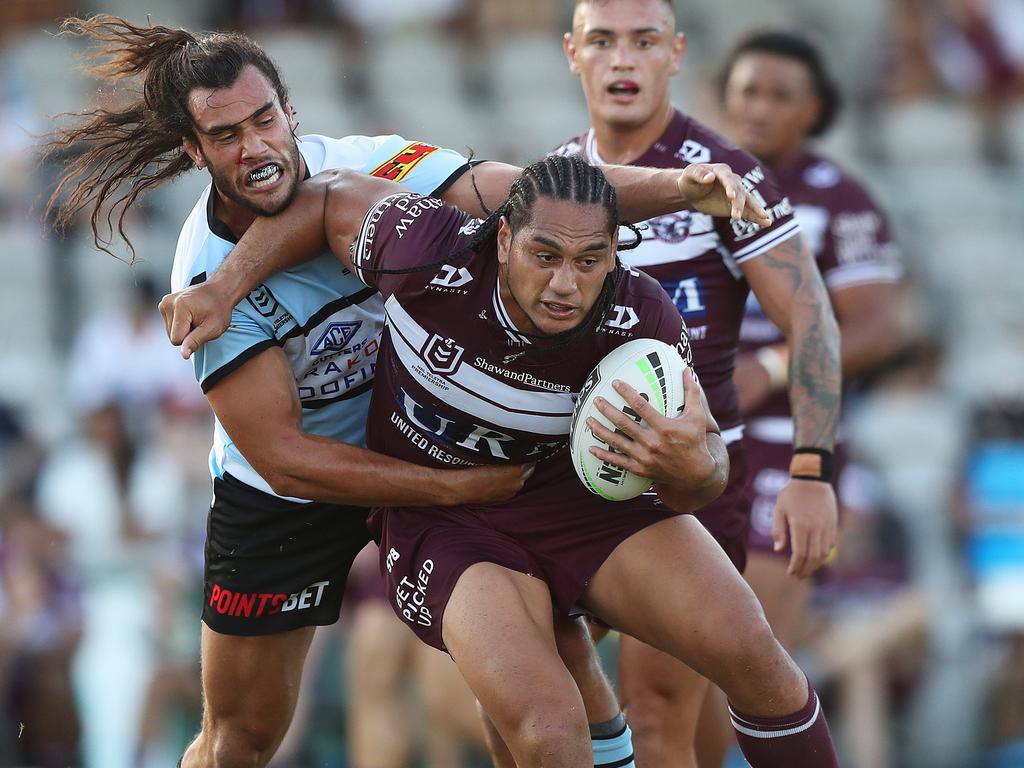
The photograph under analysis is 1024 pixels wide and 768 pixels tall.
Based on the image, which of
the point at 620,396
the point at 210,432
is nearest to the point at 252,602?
the point at 620,396

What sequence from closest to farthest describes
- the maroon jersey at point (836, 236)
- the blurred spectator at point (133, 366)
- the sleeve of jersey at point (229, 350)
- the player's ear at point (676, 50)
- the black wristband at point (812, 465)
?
the sleeve of jersey at point (229, 350) → the black wristband at point (812, 465) → the player's ear at point (676, 50) → the maroon jersey at point (836, 236) → the blurred spectator at point (133, 366)

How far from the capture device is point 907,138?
1295cm

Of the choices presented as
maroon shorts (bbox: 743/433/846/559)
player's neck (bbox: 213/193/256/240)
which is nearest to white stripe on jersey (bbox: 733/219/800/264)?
maroon shorts (bbox: 743/433/846/559)

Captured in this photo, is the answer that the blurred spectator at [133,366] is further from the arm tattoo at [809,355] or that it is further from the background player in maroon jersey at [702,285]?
the arm tattoo at [809,355]

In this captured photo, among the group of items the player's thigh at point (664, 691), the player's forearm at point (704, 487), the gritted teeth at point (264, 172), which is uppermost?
the gritted teeth at point (264, 172)

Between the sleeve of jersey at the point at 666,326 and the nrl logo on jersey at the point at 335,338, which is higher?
the sleeve of jersey at the point at 666,326

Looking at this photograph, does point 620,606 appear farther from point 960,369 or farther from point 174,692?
point 960,369

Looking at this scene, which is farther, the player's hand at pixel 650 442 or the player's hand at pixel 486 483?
the player's hand at pixel 486 483

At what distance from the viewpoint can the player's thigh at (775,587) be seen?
6.26 meters

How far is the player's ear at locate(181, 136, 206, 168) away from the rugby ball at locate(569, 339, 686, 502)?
4.88 feet

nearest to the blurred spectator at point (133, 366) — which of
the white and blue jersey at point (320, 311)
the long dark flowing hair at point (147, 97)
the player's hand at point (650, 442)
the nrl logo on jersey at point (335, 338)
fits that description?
the long dark flowing hair at point (147, 97)

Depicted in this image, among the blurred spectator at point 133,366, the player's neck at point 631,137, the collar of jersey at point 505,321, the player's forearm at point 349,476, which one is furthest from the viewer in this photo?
the blurred spectator at point 133,366

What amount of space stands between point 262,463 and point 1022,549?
19.2 feet

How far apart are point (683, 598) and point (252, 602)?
1.68 meters
